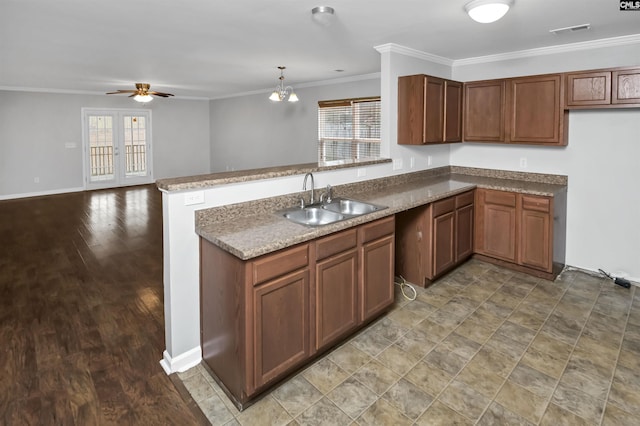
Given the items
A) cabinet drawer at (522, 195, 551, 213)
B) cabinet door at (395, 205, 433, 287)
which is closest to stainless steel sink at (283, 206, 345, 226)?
cabinet door at (395, 205, 433, 287)

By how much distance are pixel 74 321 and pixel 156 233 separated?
8.43 ft

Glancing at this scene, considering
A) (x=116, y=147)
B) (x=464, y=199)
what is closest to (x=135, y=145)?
(x=116, y=147)

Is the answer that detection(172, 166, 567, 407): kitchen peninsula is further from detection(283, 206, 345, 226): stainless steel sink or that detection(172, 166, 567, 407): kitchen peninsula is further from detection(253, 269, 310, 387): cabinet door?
detection(283, 206, 345, 226): stainless steel sink

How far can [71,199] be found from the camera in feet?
26.3

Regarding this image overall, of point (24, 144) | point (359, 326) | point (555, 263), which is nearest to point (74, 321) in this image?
point (359, 326)

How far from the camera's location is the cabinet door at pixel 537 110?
3732mm

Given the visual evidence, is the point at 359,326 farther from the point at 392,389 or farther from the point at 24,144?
the point at 24,144

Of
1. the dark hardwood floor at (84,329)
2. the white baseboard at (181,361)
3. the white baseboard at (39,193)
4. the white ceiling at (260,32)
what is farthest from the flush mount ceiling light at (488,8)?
the white baseboard at (39,193)

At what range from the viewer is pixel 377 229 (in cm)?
279

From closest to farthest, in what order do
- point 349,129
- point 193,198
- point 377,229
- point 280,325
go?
point 280,325
point 193,198
point 377,229
point 349,129

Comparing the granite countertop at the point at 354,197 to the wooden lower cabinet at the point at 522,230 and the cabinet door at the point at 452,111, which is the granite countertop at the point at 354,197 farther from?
the cabinet door at the point at 452,111

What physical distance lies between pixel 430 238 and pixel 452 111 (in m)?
1.58

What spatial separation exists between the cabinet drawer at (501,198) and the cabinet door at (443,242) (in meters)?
0.52

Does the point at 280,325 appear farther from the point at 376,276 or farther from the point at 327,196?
the point at 327,196
